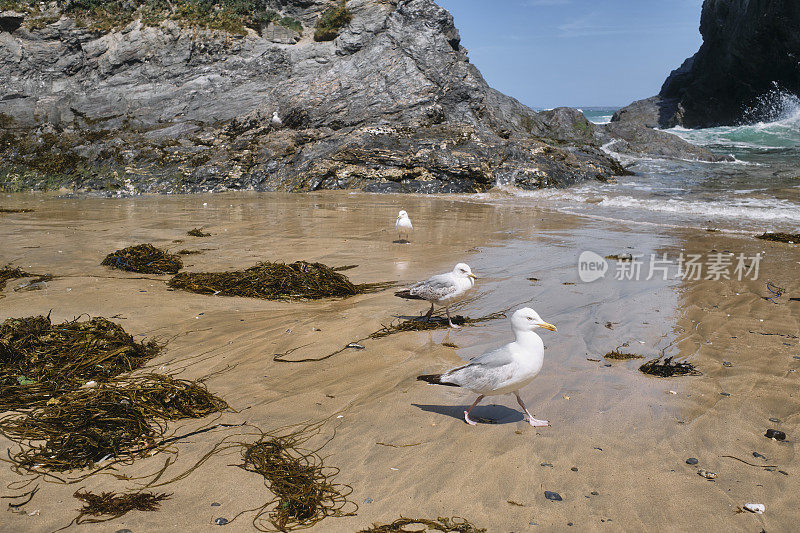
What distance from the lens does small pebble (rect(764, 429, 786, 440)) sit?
364cm

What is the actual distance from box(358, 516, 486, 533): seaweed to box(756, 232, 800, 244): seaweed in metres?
9.89

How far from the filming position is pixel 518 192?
17859mm

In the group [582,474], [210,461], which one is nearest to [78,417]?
[210,461]

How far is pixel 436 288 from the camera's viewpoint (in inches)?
225

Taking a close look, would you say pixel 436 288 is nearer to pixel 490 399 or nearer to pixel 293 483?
pixel 490 399

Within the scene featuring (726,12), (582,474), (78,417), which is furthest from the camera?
(726,12)

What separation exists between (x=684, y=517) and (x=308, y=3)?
95.5ft

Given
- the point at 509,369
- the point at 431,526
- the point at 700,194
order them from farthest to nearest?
the point at 700,194, the point at 509,369, the point at 431,526

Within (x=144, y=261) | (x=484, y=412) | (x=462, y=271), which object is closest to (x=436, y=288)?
(x=462, y=271)

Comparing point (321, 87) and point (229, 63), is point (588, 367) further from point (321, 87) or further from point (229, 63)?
point (229, 63)

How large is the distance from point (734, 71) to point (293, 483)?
55.7 m

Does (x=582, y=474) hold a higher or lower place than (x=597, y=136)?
lower

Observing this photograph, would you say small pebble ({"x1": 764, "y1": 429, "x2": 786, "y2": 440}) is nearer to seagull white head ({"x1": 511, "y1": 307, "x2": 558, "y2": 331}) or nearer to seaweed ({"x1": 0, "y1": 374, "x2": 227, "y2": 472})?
seagull white head ({"x1": 511, "y1": 307, "x2": 558, "y2": 331})

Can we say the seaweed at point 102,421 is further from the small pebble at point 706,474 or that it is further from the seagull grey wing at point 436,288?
the small pebble at point 706,474
